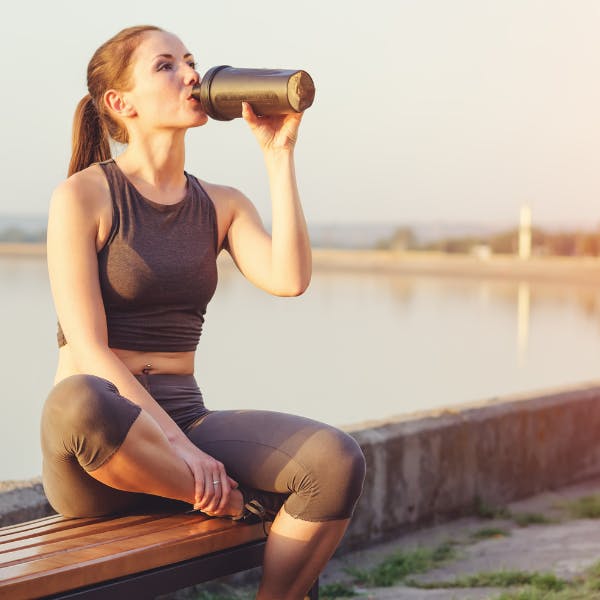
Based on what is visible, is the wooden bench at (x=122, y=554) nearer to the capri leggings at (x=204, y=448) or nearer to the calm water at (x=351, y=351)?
the capri leggings at (x=204, y=448)

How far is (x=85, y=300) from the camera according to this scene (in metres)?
2.39

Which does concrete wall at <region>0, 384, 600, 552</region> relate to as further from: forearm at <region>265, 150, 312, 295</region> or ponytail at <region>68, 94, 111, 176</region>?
ponytail at <region>68, 94, 111, 176</region>

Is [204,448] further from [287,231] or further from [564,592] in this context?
[564,592]

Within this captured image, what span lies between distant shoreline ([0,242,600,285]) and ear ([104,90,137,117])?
2239cm

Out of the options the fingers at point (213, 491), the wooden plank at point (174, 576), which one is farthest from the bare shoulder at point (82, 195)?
the wooden plank at point (174, 576)

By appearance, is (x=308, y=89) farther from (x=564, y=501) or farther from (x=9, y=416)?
(x=9, y=416)

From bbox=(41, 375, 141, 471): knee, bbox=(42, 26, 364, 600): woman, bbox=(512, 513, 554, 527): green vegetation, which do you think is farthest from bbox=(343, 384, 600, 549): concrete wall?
bbox=(41, 375, 141, 471): knee

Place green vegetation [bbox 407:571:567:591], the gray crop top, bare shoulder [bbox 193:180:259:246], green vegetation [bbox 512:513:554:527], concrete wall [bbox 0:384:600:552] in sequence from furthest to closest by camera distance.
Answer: green vegetation [bbox 512:513:554:527], concrete wall [bbox 0:384:600:552], green vegetation [bbox 407:571:567:591], bare shoulder [bbox 193:180:259:246], the gray crop top

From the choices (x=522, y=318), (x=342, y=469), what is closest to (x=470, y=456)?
(x=342, y=469)

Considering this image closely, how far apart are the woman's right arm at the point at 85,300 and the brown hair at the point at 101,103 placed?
294 mm

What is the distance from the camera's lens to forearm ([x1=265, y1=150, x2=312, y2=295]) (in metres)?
2.56

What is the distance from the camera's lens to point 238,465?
241 centimetres

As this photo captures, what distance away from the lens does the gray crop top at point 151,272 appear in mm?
2463

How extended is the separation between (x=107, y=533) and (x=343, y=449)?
1.59 ft
